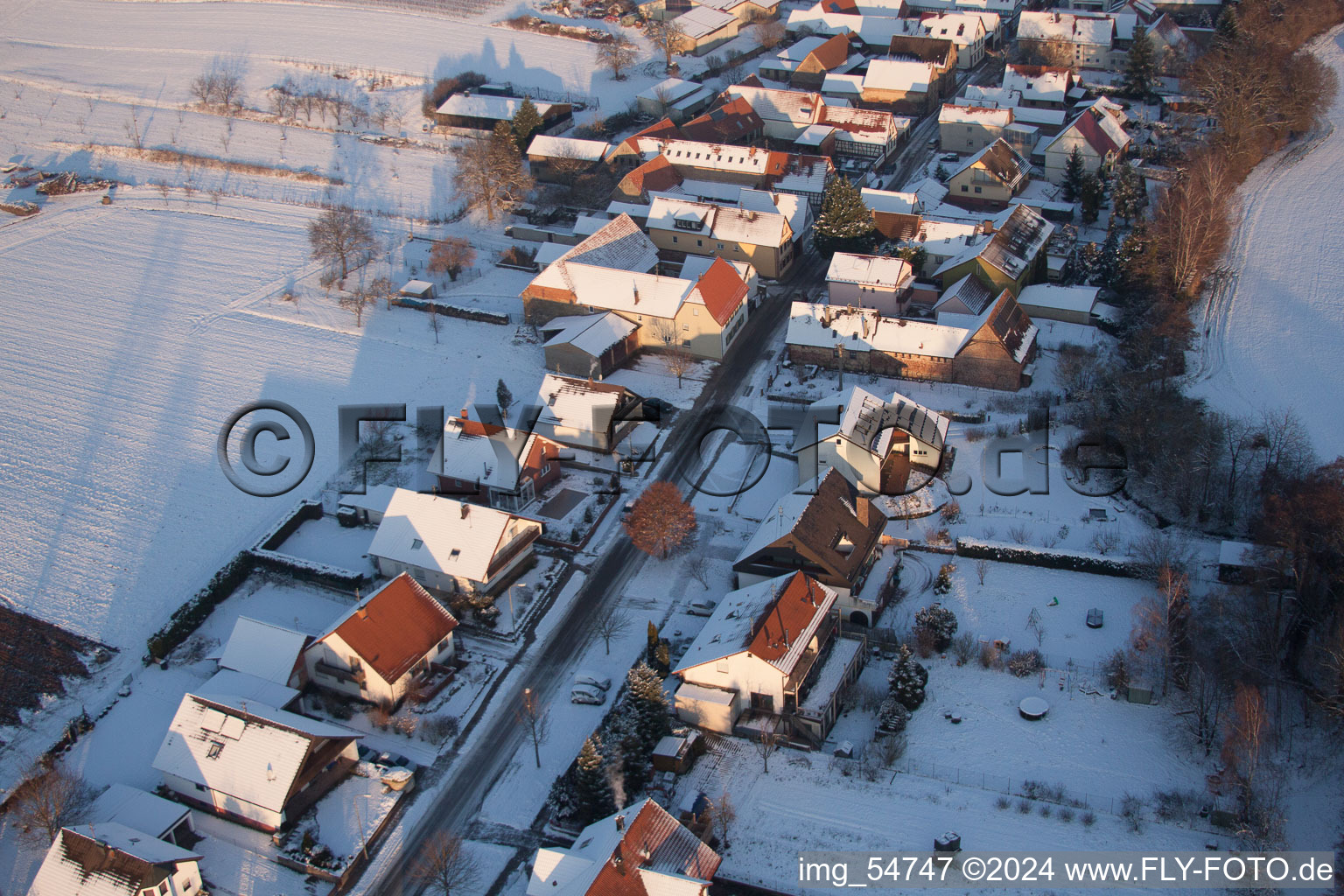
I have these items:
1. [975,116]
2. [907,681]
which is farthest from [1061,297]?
[907,681]

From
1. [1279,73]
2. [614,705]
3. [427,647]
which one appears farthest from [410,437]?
[1279,73]

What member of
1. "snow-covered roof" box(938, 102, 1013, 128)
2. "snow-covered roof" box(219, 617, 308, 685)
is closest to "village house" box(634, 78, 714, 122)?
"snow-covered roof" box(938, 102, 1013, 128)

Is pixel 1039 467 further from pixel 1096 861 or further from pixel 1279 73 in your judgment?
pixel 1279 73

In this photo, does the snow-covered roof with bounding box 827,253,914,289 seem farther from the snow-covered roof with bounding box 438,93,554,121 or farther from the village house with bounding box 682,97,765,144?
the snow-covered roof with bounding box 438,93,554,121

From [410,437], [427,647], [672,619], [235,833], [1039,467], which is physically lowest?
[235,833]

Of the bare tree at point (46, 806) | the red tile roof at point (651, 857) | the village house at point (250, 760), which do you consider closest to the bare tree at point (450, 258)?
the village house at point (250, 760)

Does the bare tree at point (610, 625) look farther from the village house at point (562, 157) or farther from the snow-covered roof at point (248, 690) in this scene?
the village house at point (562, 157)
